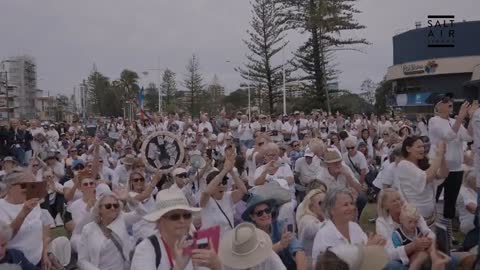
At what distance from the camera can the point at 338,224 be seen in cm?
438

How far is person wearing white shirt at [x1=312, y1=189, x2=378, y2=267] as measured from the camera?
4.28 meters

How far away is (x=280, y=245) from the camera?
424 centimetres

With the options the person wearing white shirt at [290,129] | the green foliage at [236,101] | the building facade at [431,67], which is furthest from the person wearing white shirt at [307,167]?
the green foliage at [236,101]

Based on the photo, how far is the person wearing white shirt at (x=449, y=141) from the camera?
22.7ft

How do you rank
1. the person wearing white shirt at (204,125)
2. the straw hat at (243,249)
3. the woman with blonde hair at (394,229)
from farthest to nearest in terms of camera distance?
the person wearing white shirt at (204,125) < the woman with blonde hair at (394,229) < the straw hat at (243,249)

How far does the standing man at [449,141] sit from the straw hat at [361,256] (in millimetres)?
4245

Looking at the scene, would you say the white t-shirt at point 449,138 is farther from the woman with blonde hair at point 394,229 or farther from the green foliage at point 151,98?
the green foliage at point 151,98

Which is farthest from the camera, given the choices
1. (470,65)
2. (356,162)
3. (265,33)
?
(470,65)

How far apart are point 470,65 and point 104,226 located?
165 feet

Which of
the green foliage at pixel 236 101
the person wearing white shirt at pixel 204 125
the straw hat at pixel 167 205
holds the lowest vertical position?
the straw hat at pixel 167 205

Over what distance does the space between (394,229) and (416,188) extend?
1.22m

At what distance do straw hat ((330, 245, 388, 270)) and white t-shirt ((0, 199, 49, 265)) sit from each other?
9.70 feet

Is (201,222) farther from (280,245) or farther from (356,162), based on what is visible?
→ (356,162)

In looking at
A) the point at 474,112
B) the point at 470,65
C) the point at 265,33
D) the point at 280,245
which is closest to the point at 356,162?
the point at 474,112
